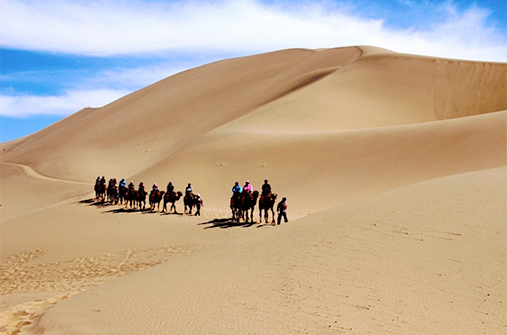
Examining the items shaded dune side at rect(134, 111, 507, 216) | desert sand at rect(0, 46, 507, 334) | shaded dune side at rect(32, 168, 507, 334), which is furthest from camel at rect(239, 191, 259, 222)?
shaded dune side at rect(32, 168, 507, 334)

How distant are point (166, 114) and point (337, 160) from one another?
41.2m

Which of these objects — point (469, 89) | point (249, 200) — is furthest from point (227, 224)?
point (469, 89)

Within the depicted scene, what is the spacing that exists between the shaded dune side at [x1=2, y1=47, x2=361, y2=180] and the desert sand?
91 cm

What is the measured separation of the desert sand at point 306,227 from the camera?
8.20 metres

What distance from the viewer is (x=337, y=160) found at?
30922 millimetres

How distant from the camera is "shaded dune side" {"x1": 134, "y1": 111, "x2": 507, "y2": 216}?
1024 inches

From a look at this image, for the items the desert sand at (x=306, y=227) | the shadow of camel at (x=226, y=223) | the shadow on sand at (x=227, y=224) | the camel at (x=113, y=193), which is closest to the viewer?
the desert sand at (x=306, y=227)

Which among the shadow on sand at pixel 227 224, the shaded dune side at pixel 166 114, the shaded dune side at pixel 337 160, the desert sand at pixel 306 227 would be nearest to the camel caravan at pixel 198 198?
the shadow on sand at pixel 227 224

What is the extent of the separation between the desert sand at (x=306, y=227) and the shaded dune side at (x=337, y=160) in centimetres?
13

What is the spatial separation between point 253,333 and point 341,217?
6.27 meters

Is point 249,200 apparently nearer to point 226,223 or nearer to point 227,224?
point 227,224

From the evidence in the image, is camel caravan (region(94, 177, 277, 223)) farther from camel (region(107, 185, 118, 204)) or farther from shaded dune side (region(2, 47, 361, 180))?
shaded dune side (region(2, 47, 361, 180))

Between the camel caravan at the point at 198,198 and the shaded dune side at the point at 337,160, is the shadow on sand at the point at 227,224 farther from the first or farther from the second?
the shaded dune side at the point at 337,160

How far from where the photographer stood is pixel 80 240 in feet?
65.3
